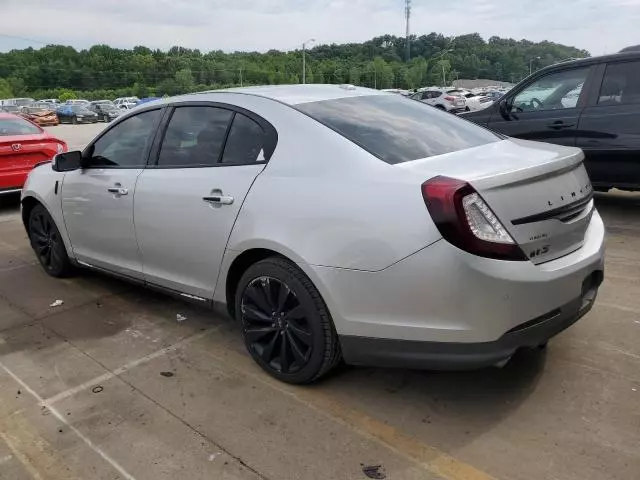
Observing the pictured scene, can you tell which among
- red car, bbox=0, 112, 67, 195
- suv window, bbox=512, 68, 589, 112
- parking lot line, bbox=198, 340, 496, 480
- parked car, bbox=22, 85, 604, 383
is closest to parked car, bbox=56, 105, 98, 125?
red car, bbox=0, 112, 67, 195

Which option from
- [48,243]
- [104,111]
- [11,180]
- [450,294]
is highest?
[450,294]

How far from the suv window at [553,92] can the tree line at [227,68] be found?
8321 cm

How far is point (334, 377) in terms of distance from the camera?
3131 mm

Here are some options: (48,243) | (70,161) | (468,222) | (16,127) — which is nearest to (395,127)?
(468,222)

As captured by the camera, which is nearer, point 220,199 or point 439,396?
point 439,396

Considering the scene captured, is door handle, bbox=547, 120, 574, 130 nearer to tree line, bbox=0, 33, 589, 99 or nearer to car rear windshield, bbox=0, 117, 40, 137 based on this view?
car rear windshield, bbox=0, 117, 40, 137

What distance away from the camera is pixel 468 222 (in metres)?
2.35

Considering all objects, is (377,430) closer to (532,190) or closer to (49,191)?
(532,190)

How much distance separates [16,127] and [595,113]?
25.2 ft

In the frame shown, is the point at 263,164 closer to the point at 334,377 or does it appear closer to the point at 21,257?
the point at 334,377

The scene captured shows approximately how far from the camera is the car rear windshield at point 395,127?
113 inches

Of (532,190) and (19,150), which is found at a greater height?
(532,190)

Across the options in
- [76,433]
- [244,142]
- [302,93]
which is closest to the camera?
[76,433]

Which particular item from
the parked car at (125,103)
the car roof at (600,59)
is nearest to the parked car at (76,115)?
Result: the parked car at (125,103)
